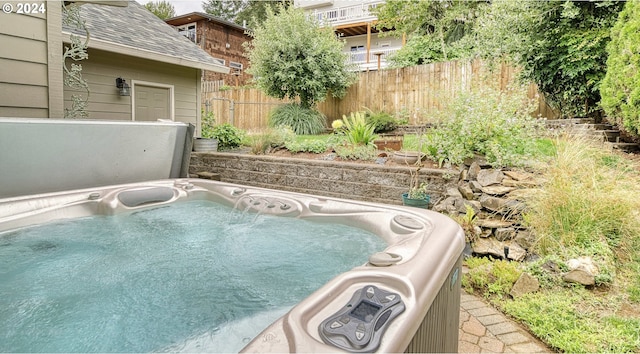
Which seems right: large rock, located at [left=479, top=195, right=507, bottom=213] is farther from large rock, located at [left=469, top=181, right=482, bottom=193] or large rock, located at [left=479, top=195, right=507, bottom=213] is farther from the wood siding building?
the wood siding building

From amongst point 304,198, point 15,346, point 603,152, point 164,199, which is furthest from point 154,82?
point 603,152

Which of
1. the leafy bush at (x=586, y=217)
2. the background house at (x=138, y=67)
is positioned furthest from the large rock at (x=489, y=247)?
the background house at (x=138, y=67)

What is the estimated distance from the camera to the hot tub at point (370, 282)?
800 millimetres

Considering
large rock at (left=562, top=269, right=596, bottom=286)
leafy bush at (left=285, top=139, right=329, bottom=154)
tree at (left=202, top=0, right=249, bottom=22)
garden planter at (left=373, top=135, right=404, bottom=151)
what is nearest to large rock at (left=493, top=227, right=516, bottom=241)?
large rock at (left=562, top=269, right=596, bottom=286)

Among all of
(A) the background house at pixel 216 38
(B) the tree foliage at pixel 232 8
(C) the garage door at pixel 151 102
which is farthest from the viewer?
(B) the tree foliage at pixel 232 8

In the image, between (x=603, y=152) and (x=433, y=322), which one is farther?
(x=603, y=152)

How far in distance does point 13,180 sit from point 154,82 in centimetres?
429

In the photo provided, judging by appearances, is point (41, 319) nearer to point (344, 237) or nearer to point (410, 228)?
point (344, 237)

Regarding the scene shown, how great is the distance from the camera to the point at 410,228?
166 centimetres

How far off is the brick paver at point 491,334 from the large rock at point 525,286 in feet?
0.62

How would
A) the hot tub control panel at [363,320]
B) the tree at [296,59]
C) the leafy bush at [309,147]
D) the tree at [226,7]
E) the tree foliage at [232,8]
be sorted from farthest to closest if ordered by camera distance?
the tree at [226,7]
the tree foliage at [232,8]
the tree at [296,59]
the leafy bush at [309,147]
the hot tub control panel at [363,320]

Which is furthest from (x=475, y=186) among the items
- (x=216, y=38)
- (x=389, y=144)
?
(x=216, y=38)

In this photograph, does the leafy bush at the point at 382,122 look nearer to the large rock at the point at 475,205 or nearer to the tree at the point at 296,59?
the tree at the point at 296,59

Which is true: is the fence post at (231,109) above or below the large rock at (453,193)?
above
